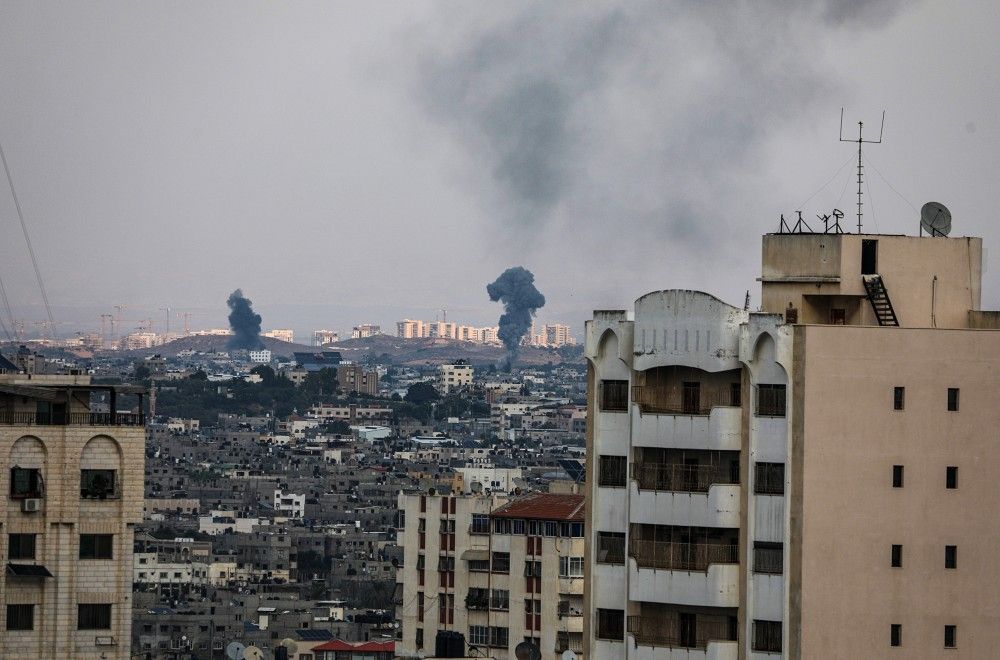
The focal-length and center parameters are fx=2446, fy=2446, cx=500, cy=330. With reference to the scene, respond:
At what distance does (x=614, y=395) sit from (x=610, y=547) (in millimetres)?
1901

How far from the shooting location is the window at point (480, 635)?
6194 centimetres

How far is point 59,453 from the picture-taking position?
114 feet

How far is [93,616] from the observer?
3456 cm

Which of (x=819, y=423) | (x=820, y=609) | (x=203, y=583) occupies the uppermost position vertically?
(x=819, y=423)

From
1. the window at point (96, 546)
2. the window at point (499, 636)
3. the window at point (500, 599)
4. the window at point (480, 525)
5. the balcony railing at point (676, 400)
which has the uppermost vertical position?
the balcony railing at point (676, 400)

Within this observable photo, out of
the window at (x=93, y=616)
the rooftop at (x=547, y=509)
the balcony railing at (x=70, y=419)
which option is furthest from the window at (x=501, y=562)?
the window at (x=93, y=616)

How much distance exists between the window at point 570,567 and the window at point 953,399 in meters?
33.8

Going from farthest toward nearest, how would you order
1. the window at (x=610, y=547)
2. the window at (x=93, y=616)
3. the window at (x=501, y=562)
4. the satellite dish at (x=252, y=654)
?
1. the satellite dish at (x=252, y=654)
2. the window at (x=501, y=562)
3. the window at (x=93, y=616)
4. the window at (x=610, y=547)

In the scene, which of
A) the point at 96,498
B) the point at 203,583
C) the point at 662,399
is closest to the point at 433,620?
the point at 96,498

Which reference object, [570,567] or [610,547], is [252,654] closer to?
[570,567]

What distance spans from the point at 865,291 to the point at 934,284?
0.93 m

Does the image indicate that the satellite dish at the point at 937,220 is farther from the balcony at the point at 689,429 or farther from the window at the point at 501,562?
the window at the point at 501,562

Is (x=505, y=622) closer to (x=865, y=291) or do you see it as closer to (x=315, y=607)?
(x=865, y=291)

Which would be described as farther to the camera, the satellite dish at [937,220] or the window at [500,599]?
the window at [500,599]
